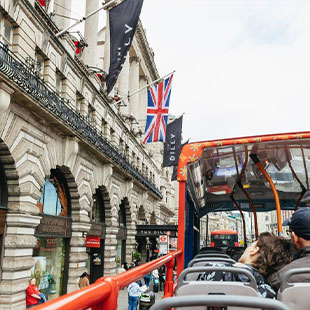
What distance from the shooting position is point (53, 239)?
18.1 m

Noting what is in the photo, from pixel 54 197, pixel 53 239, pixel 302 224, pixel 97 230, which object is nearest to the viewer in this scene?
pixel 302 224

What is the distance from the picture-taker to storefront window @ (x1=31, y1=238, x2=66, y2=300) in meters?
16.2

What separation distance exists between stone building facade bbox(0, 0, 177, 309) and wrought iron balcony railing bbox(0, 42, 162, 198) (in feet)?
0.18

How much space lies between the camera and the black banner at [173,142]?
29355mm

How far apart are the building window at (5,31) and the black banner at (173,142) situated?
54.7 ft

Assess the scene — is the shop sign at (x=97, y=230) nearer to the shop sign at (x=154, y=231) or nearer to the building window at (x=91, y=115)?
the shop sign at (x=154, y=231)

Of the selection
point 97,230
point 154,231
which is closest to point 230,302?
point 97,230

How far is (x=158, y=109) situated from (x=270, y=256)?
20816 mm

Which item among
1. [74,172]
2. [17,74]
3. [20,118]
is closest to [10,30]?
[17,74]

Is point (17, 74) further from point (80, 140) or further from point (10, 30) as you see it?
point (80, 140)

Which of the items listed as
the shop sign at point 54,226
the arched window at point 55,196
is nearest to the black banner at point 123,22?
the arched window at point 55,196

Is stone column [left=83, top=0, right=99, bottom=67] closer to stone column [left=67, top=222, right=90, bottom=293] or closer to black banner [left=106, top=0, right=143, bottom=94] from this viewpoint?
black banner [left=106, top=0, right=143, bottom=94]

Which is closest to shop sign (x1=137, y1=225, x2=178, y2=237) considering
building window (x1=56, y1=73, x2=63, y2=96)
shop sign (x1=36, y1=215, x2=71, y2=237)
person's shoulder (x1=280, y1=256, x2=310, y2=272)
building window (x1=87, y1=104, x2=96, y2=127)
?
building window (x1=87, y1=104, x2=96, y2=127)

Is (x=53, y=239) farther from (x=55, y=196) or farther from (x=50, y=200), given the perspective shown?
(x=55, y=196)
